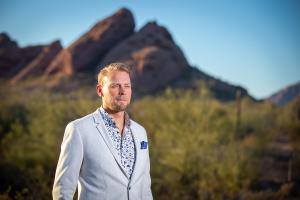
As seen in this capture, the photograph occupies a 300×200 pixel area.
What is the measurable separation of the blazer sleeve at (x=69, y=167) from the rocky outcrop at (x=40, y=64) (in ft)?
161

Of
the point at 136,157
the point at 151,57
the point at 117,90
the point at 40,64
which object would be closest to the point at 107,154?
the point at 136,157

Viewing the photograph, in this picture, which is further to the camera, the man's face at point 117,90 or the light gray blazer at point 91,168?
the man's face at point 117,90

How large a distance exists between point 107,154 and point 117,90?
0.42 metres

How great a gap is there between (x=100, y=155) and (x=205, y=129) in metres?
9.58

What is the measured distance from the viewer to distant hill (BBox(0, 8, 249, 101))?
131 feet

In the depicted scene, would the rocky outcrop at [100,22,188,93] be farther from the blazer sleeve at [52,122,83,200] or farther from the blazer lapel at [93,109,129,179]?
the blazer sleeve at [52,122,83,200]

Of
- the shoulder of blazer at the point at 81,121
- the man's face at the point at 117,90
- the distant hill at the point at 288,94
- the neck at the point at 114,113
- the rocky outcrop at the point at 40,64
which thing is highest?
the rocky outcrop at the point at 40,64

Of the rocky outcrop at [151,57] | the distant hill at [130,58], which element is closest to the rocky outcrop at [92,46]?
the distant hill at [130,58]

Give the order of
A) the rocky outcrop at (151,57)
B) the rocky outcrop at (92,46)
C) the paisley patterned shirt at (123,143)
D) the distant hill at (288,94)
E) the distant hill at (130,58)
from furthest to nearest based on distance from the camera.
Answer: the rocky outcrop at (92,46)
the distant hill at (130,58)
the rocky outcrop at (151,57)
the distant hill at (288,94)
the paisley patterned shirt at (123,143)

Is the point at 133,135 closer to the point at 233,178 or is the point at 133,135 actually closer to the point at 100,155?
the point at 100,155

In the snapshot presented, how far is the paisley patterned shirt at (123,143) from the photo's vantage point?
2.57 metres

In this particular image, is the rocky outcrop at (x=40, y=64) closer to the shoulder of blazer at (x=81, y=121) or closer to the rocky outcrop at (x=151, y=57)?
the rocky outcrop at (x=151, y=57)

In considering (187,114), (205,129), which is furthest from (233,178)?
(187,114)

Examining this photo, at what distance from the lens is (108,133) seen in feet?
8.43
